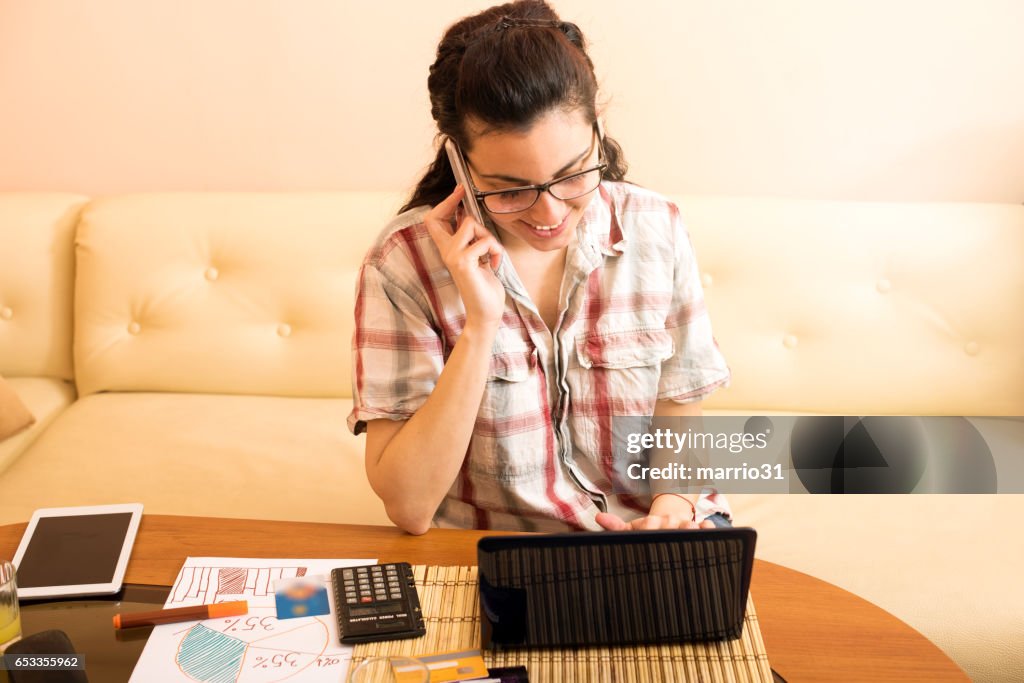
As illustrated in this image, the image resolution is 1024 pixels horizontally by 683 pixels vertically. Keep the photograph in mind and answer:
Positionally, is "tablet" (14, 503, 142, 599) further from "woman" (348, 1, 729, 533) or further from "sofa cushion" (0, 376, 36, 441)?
"sofa cushion" (0, 376, 36, 441)

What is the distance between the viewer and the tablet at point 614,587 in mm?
868

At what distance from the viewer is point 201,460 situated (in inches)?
73.1

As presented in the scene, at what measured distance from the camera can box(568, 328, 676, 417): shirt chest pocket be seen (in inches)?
53.0

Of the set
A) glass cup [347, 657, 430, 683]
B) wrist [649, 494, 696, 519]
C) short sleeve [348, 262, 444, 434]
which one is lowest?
wrist [649, 494, 696, 519]

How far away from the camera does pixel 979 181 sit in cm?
214

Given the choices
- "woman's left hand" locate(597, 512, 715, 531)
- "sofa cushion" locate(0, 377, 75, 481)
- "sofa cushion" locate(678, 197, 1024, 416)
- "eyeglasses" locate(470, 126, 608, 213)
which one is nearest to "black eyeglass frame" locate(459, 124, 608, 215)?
"eyeglasses" locate(470, 126, 608, 213)

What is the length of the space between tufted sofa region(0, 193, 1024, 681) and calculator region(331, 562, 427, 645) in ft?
1.98

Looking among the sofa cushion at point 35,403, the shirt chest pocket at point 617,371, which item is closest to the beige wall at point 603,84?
the sofa cushion at point 35,403

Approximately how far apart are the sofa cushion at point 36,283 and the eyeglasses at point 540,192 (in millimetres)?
1353

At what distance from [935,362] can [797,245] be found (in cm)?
37

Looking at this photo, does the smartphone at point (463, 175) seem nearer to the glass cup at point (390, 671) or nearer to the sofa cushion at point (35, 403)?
the glass cup at point (390, 671)

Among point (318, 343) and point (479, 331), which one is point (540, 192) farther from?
point (318, 343)

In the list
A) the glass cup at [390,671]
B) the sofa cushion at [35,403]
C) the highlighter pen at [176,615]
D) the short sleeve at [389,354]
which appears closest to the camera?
the glass cup at [390,671]

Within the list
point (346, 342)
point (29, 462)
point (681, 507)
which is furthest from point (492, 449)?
point (29, 462)
